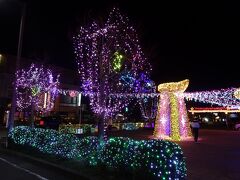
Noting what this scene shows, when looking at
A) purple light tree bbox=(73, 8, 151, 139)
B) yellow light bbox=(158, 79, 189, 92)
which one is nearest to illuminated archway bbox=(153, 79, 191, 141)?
yellow light bbox=(158, 79, 189, 92)

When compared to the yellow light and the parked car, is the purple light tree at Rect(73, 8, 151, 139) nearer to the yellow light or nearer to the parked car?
the yellow light

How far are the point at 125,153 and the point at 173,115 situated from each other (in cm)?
1507

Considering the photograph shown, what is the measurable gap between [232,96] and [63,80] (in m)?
39.2

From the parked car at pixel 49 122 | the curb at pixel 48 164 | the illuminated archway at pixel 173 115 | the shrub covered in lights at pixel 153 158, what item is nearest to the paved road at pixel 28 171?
the curb at pixel 48 164

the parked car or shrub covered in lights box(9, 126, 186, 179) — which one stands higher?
the parked car

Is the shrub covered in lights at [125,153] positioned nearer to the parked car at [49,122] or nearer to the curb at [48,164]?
the curb at [48,164]

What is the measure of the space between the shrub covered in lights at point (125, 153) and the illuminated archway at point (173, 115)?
465 inches

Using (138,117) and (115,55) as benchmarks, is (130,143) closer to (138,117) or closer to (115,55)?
(115,55)

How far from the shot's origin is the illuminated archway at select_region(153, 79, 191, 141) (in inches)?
901

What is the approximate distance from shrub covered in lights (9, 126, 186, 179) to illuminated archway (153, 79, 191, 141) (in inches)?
465

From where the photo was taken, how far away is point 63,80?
63719 mm

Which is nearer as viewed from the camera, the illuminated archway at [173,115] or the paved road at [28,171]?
the paved road at [28,171]

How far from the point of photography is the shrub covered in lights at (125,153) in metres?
7.14

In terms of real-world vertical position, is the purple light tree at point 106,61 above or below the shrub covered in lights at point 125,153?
above
